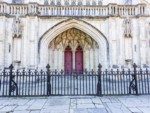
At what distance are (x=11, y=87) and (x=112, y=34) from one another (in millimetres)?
10861

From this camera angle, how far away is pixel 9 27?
50.3 feet

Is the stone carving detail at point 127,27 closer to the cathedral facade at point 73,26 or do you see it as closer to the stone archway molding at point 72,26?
the cathedral facade at point 73,26

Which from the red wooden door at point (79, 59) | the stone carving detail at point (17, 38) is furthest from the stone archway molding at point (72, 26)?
the red wooden door at point (79, 59)

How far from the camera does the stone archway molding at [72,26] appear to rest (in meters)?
15.7

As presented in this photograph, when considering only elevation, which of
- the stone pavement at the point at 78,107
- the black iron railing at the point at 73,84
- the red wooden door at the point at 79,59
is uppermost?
the red wooden door at the point at 79,59

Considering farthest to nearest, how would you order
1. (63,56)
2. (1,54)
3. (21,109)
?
(63,56), (1,54), (21,109)

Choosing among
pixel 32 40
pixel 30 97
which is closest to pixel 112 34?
pixel 32 40

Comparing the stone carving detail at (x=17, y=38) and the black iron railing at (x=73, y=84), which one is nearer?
the black iron railing at (x=73, y=84)

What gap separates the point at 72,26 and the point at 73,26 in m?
0.11

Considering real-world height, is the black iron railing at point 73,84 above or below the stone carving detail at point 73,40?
below

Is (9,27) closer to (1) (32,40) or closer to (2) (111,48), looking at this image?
(1) (32,40)

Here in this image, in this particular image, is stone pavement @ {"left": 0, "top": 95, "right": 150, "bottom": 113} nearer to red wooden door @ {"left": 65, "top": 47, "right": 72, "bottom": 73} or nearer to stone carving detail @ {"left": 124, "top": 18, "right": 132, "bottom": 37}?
stone carving detail @ {"left": 124, "top": 18, "right": 132, "bottom": 37}

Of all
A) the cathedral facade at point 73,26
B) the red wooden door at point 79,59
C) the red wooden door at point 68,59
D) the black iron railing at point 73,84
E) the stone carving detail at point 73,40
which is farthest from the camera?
the red wooden door at point 79,59

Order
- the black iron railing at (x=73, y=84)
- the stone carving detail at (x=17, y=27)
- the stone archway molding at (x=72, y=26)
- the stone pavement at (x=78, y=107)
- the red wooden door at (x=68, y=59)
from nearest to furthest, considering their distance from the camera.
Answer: the stone pavement at (x=78, y=107), the black iron railing at (x=73, y=84), the stone carving detail at (x=17, y=27), the stone archway molding at (x=72, y=26), the red wooden door at (x=68, y=59)
